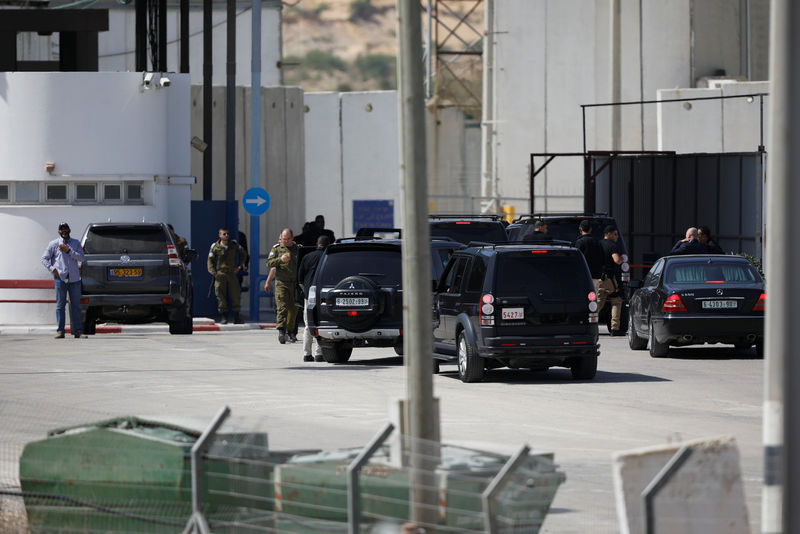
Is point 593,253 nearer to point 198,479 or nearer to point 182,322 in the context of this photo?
point 182,322

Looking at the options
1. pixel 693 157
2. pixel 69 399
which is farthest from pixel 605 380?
pixel 693 157

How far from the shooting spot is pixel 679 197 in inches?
1526

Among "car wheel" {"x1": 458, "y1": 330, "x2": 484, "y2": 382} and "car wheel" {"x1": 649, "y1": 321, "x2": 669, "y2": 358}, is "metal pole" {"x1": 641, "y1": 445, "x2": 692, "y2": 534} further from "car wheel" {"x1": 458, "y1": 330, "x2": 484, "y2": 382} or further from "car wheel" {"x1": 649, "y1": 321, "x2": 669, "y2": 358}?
"car wheel" {"x1": 649, "y1": 321, "x2": 669, "y2": 358}

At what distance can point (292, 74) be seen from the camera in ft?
538

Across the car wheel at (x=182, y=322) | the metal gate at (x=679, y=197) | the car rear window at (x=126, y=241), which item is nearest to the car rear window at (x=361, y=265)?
the car rear window at (x=126, y=241)

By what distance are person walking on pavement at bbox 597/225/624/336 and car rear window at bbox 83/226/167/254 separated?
767cm

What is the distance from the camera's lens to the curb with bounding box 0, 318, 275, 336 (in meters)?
29.1

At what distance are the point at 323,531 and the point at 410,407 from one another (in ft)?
4.61

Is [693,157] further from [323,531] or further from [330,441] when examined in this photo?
[323,531]

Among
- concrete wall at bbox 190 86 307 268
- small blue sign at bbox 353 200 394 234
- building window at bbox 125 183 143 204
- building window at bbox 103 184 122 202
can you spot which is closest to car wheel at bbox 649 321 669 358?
building window at bbox 125 183 143 204

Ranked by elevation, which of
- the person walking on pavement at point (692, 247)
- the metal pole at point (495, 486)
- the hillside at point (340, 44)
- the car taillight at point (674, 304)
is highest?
the hillside at point (340, 44)

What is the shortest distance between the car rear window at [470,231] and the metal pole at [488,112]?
22.4 meters

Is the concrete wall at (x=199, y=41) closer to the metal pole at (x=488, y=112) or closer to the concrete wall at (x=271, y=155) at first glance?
the metal pole at (x=488, y=112)

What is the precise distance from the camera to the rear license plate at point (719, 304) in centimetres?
2225
